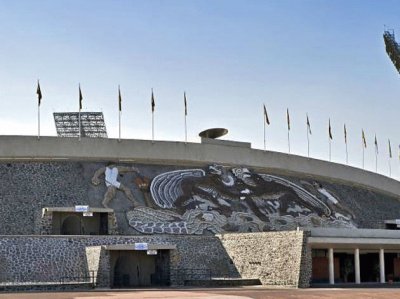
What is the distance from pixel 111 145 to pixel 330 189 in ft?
55.0

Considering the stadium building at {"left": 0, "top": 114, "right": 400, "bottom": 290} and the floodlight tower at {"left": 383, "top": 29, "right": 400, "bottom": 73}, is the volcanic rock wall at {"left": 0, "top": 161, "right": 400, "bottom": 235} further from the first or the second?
the floodlight tower at {"left": 383, "top": 29, "right": 400, "bottom": 73}

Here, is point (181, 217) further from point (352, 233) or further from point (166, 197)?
point (352, 233)

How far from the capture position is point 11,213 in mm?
42625

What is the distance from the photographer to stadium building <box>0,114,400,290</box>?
3597 centimetres

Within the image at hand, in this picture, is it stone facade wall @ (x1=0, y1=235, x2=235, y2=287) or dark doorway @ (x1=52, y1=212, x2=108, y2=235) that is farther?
dark doorway @ (x1=52, y1=212, x2=108, y2=235)

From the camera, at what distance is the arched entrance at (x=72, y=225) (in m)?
42.2

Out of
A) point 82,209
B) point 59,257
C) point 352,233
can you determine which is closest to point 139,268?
point 59,257

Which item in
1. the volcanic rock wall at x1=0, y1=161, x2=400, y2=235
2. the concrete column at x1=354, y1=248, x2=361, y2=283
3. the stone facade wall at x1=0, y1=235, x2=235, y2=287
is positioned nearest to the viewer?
the stone facade wall at x1=0, y1=235, x2=235, y2=287

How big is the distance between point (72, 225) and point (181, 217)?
6236mm

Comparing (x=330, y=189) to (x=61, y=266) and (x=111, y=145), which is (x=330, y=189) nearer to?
(x=111, y=145)

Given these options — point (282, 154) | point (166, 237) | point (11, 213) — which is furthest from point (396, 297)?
point (282, 154)

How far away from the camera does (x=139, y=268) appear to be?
123 ft

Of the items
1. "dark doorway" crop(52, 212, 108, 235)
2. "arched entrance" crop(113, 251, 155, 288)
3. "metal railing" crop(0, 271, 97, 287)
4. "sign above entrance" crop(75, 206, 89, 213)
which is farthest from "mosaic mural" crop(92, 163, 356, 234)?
"metal railing" crop(0, 271, 97, 287)

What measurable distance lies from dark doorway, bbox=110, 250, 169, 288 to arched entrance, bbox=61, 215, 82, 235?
19.1 feet
